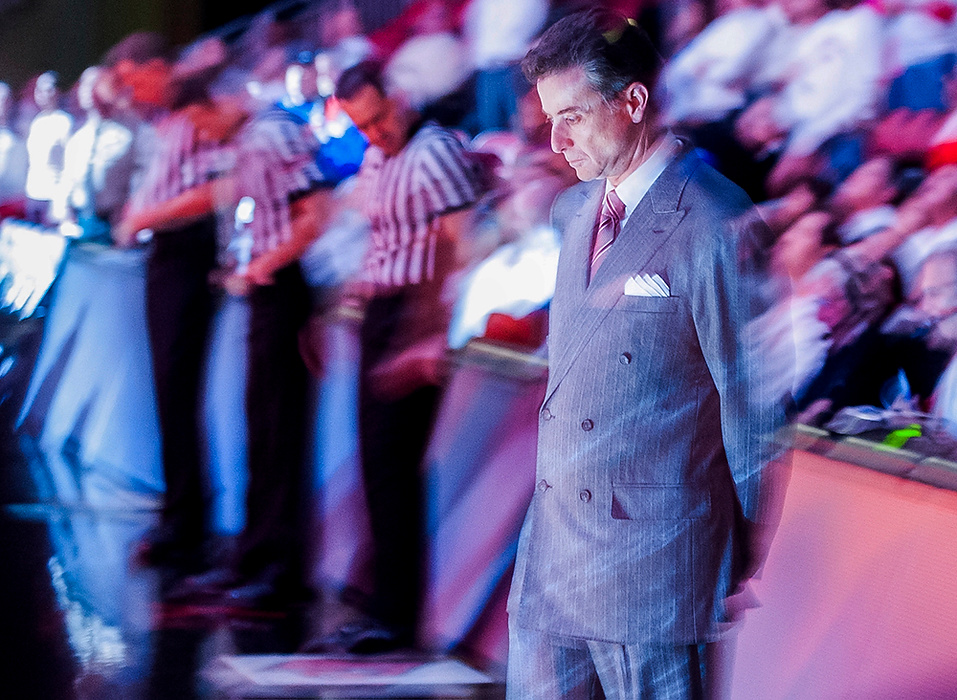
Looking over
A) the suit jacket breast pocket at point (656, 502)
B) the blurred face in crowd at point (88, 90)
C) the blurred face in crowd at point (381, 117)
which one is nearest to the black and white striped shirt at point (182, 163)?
the blurred face in crowd at point (381, 117)

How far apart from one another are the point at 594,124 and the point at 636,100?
0.06 metres

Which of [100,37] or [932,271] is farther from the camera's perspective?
[100,37]

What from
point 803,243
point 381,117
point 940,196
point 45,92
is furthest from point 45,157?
point 940,196

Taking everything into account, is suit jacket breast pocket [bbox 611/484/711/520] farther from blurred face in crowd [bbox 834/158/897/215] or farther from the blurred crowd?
blurred face in crowd [bbox 834/158/897/215]

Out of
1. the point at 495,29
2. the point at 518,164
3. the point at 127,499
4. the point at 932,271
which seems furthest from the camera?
the point at 127,499

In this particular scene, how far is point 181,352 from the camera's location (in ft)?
12.5

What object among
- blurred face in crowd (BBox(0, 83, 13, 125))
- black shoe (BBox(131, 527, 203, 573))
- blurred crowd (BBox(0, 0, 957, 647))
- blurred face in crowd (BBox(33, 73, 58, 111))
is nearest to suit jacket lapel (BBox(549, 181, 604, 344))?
blurred crowd (BBox(0, 0, 957, 647))

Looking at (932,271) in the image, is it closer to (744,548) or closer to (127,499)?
(744,548)

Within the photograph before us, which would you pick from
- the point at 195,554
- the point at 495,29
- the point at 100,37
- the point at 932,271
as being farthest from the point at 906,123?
the point at 100,37

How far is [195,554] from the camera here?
3799mm

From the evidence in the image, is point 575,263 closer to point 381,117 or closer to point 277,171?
point 381,117

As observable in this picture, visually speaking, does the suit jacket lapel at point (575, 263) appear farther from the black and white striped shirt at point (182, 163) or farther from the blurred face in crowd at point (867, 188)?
the black and white striped shirt at point (182, 163)

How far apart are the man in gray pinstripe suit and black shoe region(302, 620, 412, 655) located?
1631 millimetres

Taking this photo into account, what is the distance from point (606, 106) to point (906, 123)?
1753 mm
